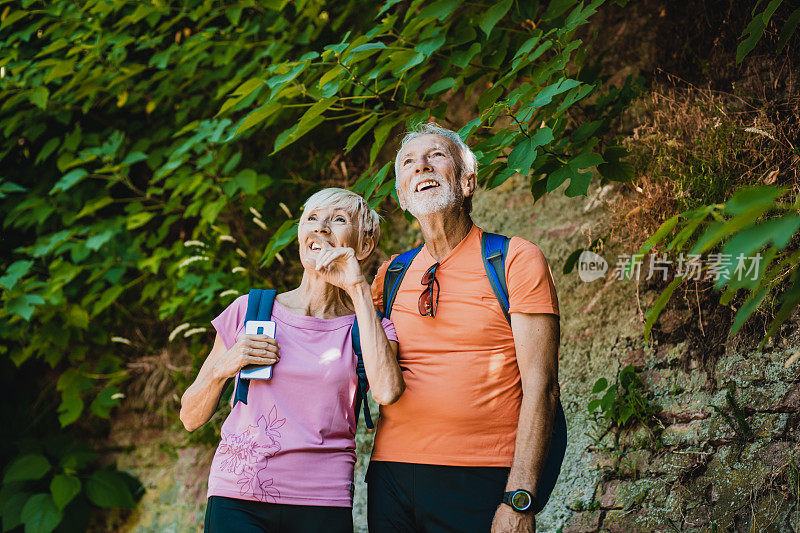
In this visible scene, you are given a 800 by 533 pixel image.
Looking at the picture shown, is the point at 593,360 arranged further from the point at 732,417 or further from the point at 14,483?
the point at 14,483

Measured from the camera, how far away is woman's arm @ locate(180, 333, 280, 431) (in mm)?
1981

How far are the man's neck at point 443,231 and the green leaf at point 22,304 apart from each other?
2.65 m

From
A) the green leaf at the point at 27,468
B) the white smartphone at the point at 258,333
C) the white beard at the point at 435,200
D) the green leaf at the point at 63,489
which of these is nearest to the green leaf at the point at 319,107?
the white beard at the point at 435,200

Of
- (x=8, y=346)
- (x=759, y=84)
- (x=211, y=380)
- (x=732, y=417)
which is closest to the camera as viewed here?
(x=211, y=380)

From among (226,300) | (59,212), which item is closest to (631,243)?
(226,300)

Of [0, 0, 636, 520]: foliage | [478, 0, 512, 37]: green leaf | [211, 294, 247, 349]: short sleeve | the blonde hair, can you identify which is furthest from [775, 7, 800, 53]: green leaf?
[211, 294, 247, 349]: short sleeve

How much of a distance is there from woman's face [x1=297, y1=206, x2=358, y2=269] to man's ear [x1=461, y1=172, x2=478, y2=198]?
1.34ft

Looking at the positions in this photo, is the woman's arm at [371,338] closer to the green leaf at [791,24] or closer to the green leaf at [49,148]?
the green leaf at [791,24]

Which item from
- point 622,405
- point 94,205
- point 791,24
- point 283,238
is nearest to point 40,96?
point 94,205

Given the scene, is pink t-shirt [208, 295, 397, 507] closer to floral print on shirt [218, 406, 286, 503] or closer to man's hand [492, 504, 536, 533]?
floral print on shirt [218, 406, 286, 503]

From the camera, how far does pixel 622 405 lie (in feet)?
10.6

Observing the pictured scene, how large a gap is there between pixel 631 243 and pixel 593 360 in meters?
0.66

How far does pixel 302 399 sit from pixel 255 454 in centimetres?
21

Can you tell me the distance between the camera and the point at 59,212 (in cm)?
477
